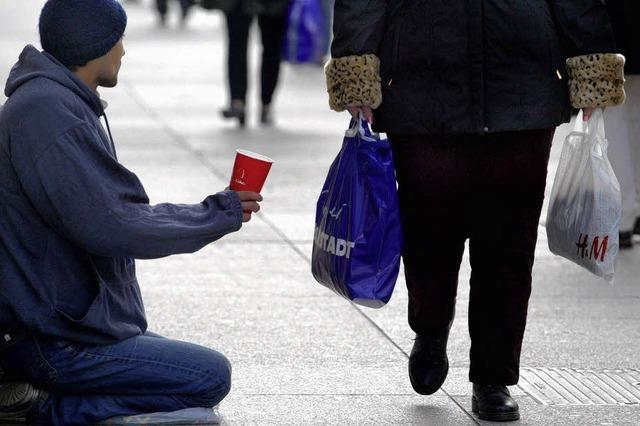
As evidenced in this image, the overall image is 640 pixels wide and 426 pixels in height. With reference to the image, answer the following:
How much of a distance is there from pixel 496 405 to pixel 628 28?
107 inches

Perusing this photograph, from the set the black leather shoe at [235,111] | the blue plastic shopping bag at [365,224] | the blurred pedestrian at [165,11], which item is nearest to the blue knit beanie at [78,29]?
the blue plastic shopping bag at [365,224]

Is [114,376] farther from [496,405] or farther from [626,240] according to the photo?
[626,240]

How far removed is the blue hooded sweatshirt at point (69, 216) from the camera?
13.1 feet

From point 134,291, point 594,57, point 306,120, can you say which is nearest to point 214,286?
point 134,291

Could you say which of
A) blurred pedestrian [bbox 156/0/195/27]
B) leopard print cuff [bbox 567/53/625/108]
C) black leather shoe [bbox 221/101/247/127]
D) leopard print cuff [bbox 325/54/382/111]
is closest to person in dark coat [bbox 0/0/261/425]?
leopard print cuff [bbox 325/54/382/111]

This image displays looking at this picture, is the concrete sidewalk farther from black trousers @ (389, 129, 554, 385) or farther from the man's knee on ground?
black trousers @ (389, 129, 554, 385)

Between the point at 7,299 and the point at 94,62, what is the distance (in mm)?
725

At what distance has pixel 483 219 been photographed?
4520mm

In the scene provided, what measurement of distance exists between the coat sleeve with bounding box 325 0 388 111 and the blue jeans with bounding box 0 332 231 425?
924mm

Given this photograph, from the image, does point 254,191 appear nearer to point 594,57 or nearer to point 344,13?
point 344,13

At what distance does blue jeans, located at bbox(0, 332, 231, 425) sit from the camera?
13.7 ft

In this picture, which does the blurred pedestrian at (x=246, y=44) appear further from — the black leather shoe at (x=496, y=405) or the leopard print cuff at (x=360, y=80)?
the black leather shoe at (x=496, y=405)

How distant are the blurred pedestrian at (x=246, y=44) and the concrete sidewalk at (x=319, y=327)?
51.6 inches

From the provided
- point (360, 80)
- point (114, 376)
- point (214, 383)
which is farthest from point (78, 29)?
point (214, 383)
